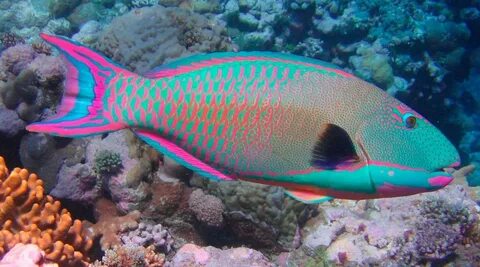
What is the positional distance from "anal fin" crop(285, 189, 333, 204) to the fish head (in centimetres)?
25

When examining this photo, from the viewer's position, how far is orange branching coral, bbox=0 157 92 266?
3789 millimetres

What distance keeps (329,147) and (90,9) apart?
14.3 m

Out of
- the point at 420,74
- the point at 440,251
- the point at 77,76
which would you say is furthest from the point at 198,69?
the point at 420,74

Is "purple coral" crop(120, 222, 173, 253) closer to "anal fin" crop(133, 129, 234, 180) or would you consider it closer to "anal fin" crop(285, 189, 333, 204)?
"anal fin" crop(133, 129, 234, 180)

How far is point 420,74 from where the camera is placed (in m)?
12.0

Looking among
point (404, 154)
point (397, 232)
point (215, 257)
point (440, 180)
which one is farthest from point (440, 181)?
point (397, 232)

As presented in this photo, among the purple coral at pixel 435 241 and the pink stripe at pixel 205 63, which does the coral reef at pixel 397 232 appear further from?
the pink stripe at pixel 205 63

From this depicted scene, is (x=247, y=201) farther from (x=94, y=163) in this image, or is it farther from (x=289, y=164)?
(x=289, y=164)

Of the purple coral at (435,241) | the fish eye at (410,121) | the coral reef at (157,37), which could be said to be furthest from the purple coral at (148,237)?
the fish eye at (410,121)

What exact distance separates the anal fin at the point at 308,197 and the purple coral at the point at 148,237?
3.38 metres

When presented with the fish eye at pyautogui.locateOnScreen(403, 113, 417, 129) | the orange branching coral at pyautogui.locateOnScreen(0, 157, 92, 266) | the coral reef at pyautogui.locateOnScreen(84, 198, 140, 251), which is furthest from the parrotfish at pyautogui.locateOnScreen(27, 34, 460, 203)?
the coral reef at pyautogui.locateOnScreen(84, 198, 140, 251)

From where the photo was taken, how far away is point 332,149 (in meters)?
1.63

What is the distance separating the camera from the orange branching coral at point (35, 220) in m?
3.79

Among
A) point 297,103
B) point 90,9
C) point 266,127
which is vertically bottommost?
point 90,9
